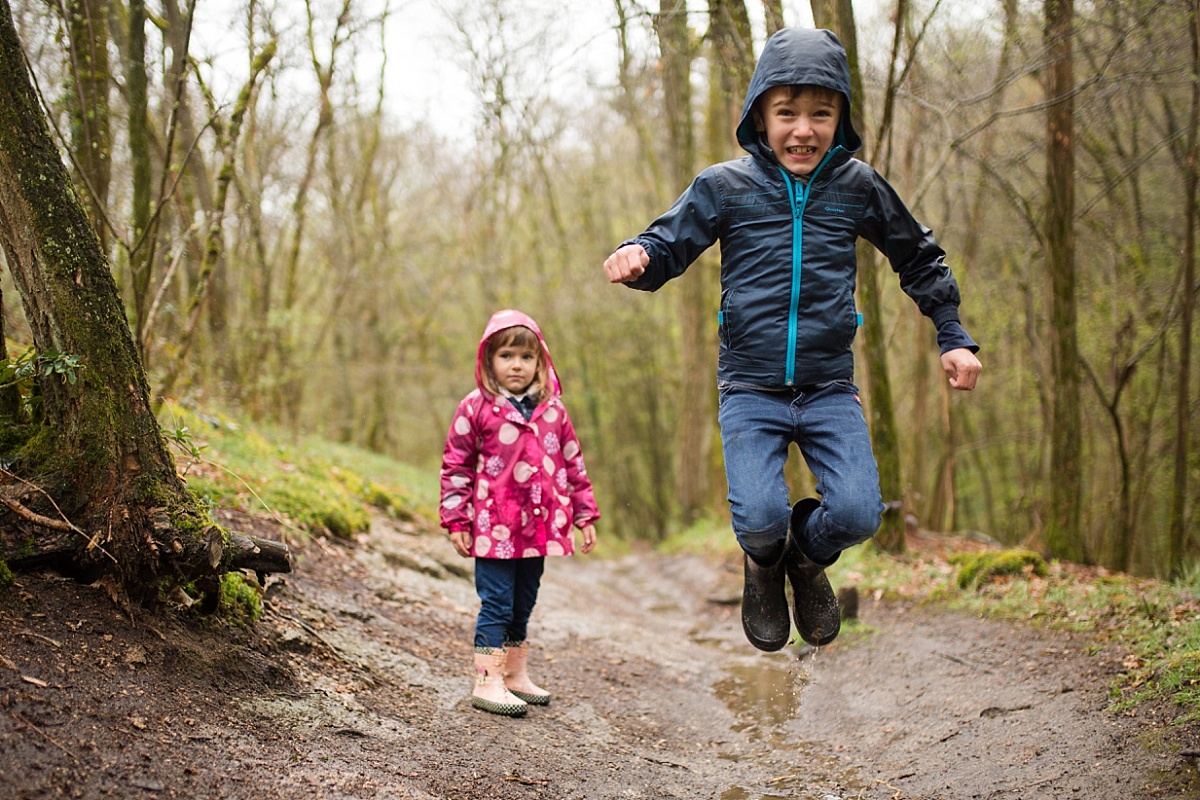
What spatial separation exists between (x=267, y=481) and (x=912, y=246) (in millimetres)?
4597

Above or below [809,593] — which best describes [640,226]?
above

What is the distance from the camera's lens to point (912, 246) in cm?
354

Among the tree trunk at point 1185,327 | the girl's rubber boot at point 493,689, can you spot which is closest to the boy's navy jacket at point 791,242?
the girl's rubber boot at point 493,689

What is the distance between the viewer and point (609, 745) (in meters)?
3.87

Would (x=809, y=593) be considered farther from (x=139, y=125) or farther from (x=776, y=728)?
(x=139, y=125)

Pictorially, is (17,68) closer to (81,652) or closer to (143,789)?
(81,652)

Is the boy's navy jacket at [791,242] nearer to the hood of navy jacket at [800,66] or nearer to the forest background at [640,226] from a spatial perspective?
the hood of navy jacket at [800,66]

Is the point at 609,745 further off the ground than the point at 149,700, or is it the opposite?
the point at 149,700

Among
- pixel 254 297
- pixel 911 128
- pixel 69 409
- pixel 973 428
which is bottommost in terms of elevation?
pixel 973 428

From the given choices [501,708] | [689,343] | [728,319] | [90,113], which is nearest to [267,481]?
[90,113]

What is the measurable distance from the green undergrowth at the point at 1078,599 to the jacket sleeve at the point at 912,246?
1.83 meters

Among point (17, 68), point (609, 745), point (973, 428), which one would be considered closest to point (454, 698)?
point (609, 745)

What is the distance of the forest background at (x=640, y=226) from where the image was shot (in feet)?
22.3

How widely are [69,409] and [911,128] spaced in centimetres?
1097
